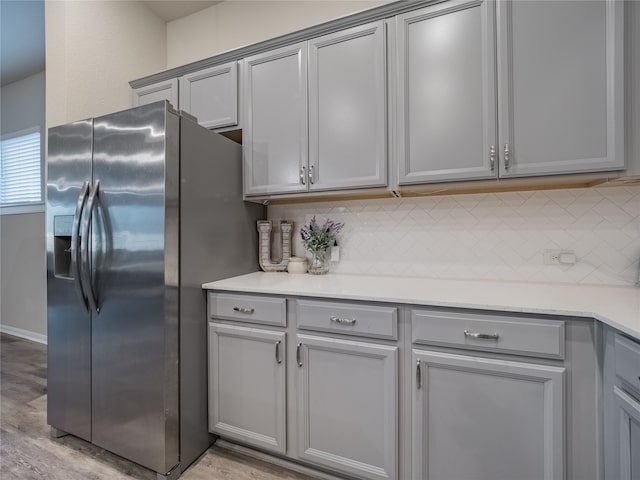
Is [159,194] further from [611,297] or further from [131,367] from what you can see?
[611,297]

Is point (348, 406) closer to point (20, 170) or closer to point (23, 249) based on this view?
point (23, 249)

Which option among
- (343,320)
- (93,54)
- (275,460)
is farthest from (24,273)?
(343,320)

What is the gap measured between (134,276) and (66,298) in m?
0.59

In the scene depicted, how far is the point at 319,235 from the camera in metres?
2.14

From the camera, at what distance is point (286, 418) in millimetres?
1589

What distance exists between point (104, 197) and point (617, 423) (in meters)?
2.38

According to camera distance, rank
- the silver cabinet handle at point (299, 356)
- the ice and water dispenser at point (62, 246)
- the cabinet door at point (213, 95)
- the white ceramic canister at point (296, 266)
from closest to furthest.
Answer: the silver cabinet handle at point (299, 356) → the ice and water dispenser at point (62, 246) → the cabinet door at point (213, 95) → the white ceramic canister at point (296, 266)

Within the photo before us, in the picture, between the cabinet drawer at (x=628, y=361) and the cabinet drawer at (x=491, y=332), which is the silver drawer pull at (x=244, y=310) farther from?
the cabinet drawer at (x=628, y=361)

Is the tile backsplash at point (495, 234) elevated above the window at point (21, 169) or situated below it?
below

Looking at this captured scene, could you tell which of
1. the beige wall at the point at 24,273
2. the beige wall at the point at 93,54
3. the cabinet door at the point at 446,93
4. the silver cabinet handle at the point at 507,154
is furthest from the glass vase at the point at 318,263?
the beige wall at the point at 24,273

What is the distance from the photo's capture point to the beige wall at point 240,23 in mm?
2316

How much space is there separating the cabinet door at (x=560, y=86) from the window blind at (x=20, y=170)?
4493mm

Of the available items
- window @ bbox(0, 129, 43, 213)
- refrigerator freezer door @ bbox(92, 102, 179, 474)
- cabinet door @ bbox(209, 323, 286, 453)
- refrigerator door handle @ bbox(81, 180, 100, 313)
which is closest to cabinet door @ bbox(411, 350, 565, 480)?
cabinet door @ bbox(209, 323, 286, 453)

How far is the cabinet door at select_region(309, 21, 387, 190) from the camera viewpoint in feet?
5.67
